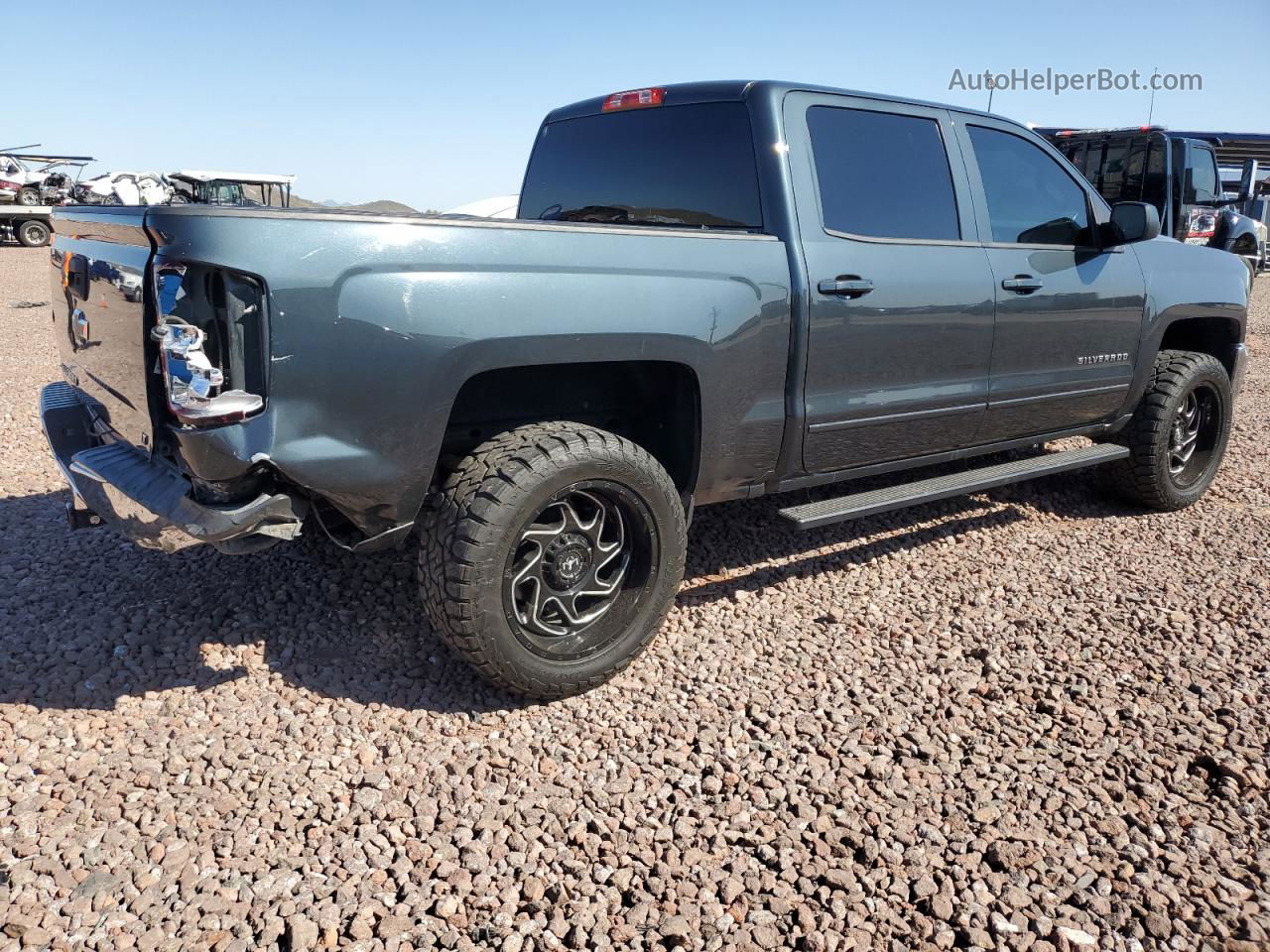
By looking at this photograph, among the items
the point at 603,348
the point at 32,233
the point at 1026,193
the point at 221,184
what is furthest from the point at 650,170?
the point at 32,233

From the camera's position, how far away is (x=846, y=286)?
11.1 feet

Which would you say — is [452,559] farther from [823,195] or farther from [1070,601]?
[1070,601]

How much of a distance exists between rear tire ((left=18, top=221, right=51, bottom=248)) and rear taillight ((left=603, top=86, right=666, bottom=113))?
24.1 metres

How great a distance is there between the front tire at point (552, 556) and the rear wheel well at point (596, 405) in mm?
217

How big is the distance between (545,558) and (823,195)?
1.64m

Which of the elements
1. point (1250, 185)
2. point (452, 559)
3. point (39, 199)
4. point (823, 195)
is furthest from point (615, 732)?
point (39, 199)

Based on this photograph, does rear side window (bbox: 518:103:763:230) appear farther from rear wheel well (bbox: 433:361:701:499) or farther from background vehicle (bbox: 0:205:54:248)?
background vehicle (bbox: 0:205:54:248)

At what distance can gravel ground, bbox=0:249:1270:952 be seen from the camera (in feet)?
6.97

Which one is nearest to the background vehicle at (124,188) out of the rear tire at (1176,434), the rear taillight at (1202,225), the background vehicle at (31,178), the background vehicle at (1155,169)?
the background vehicle at (31,178)

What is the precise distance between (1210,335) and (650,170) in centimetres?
350

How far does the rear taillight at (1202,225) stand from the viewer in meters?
14.4

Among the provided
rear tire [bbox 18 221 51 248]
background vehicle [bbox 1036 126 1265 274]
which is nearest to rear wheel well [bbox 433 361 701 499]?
background vehicle [bbox 1036 126 1265 274]

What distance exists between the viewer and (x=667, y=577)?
3160 millimetres

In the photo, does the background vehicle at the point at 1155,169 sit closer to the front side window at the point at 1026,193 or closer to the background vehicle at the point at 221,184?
the front side window at the point at 1026,193
